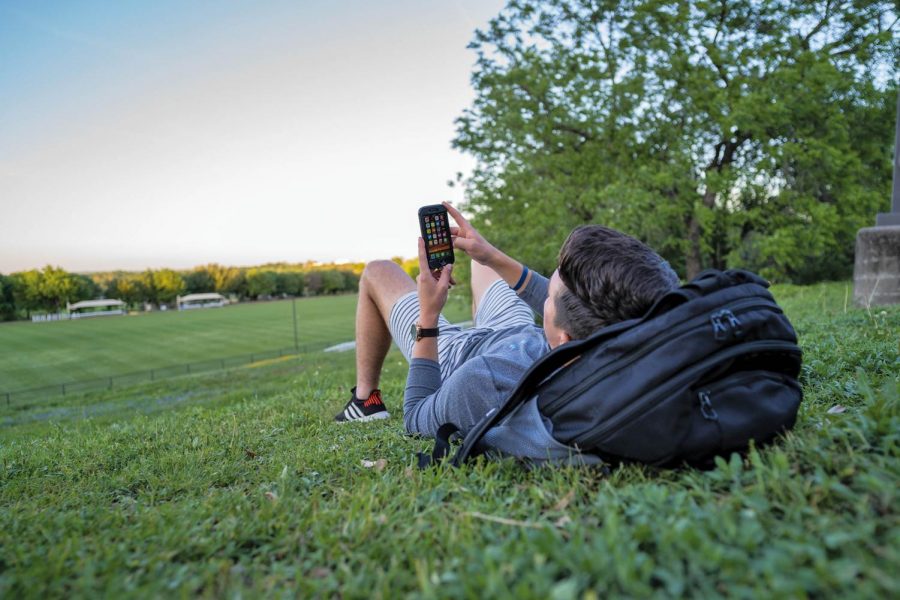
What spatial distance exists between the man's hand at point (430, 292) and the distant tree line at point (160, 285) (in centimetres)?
4799

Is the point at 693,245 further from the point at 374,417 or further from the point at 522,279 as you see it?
the point at 374,417

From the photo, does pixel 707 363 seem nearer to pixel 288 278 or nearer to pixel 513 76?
pixel 513 76

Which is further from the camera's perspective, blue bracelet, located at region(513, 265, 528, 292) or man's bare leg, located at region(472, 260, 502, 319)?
man's bare leg, located at region(472, 260, 502, 319)

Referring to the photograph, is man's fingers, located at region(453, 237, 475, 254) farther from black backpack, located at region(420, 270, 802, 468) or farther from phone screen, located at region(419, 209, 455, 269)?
black backpack, located at region(420, 270, 802, 468)

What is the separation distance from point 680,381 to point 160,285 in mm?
118284

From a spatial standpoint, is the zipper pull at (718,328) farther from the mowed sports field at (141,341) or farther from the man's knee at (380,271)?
the mowed sports field at (141,341)

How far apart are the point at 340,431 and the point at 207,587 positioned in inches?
90.9

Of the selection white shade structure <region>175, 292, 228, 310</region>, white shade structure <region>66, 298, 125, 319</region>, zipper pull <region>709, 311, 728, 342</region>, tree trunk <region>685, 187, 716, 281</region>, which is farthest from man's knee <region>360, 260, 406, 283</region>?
white shade structure <region>175, 292, 228, 310</region>

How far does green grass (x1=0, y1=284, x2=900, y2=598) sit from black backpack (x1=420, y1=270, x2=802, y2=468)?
0.10 metres

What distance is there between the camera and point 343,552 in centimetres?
173

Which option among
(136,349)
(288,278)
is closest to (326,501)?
(136,349)

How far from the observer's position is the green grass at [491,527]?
4.45 feet

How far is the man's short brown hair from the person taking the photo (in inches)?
93.2

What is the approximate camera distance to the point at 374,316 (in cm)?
445
